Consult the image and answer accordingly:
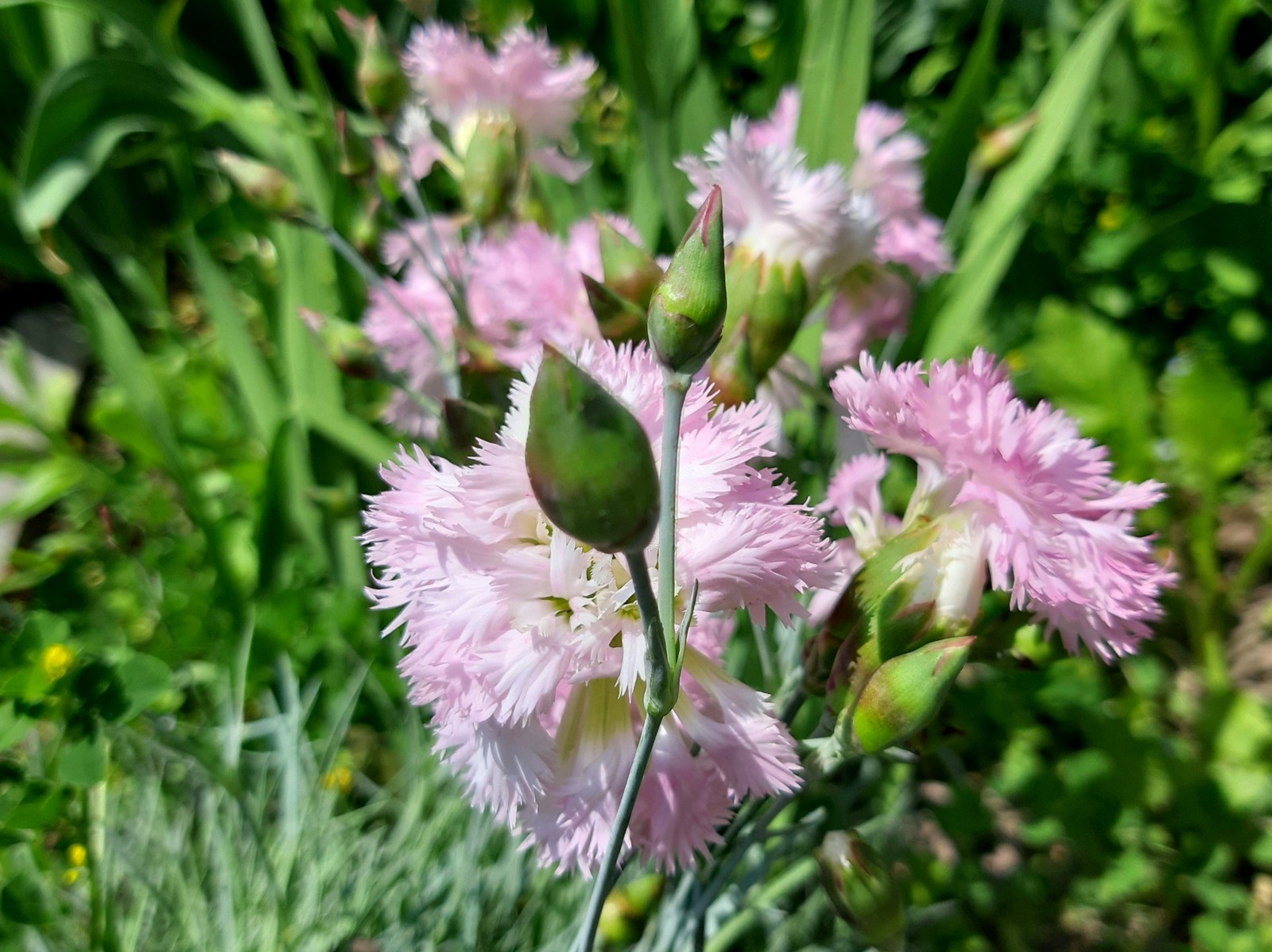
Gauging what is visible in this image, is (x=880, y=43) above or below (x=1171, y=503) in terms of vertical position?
above

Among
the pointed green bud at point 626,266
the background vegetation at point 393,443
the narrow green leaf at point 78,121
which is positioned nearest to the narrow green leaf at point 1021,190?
the background vegetation at point 393,443

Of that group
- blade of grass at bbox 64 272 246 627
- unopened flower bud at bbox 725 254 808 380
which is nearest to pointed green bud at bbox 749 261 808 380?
unopened flower bud at bbox 725 254 808 380

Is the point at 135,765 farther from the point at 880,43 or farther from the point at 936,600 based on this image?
the point at 880,43

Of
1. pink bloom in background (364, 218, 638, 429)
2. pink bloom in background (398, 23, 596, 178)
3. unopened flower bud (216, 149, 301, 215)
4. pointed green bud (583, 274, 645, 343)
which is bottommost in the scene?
pointed green bud (583, 274, 645, 343)

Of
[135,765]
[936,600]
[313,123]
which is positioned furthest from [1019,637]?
[313,123]

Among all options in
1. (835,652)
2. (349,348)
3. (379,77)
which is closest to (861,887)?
Result: (835,652)

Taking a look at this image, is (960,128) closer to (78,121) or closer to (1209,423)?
(1209,423)

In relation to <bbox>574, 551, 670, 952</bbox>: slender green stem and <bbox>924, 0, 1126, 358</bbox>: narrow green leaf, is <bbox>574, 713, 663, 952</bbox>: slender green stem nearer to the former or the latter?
<bbox>574, 551, 670, 952</bbox>: slender green stem
